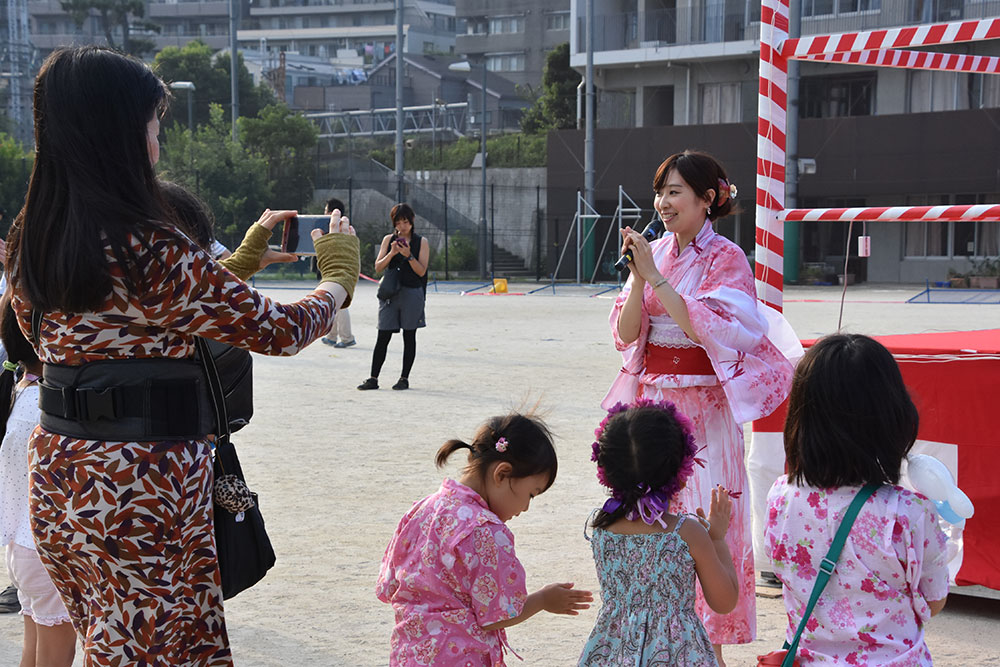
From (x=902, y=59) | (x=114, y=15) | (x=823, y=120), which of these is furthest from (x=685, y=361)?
(x=114, y=15)

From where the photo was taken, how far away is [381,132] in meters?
49.1

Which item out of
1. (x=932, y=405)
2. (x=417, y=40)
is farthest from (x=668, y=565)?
(x=417, y=40)

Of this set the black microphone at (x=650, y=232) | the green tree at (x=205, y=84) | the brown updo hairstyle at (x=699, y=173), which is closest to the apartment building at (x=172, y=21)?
the green tree at (x=205, y=84)

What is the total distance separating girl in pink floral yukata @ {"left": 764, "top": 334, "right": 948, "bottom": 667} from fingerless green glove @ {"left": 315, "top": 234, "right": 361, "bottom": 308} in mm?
1016

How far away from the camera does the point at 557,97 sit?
40562mm

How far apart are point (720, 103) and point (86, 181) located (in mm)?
31756

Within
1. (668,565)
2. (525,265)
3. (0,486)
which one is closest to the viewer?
(668,565)

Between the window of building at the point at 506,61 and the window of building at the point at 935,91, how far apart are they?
37112 millimetres

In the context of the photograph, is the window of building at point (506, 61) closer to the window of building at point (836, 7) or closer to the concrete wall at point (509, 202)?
the concrete wall at point (509, 202)

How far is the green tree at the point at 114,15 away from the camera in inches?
2309

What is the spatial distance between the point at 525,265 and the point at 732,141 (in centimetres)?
770

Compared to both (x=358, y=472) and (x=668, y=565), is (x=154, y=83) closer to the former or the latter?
(x=668, y=565)

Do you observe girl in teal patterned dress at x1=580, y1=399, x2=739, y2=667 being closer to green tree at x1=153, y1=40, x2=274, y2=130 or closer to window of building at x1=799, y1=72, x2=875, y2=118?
window of building at x1=799, y1=72, x2=875, y2=118

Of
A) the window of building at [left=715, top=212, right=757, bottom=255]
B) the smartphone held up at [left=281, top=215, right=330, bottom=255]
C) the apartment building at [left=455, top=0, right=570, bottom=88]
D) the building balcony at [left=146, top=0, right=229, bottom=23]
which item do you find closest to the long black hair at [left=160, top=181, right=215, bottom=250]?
the smartphone held up at [left=281, top=215, right=330, bottom=255]
